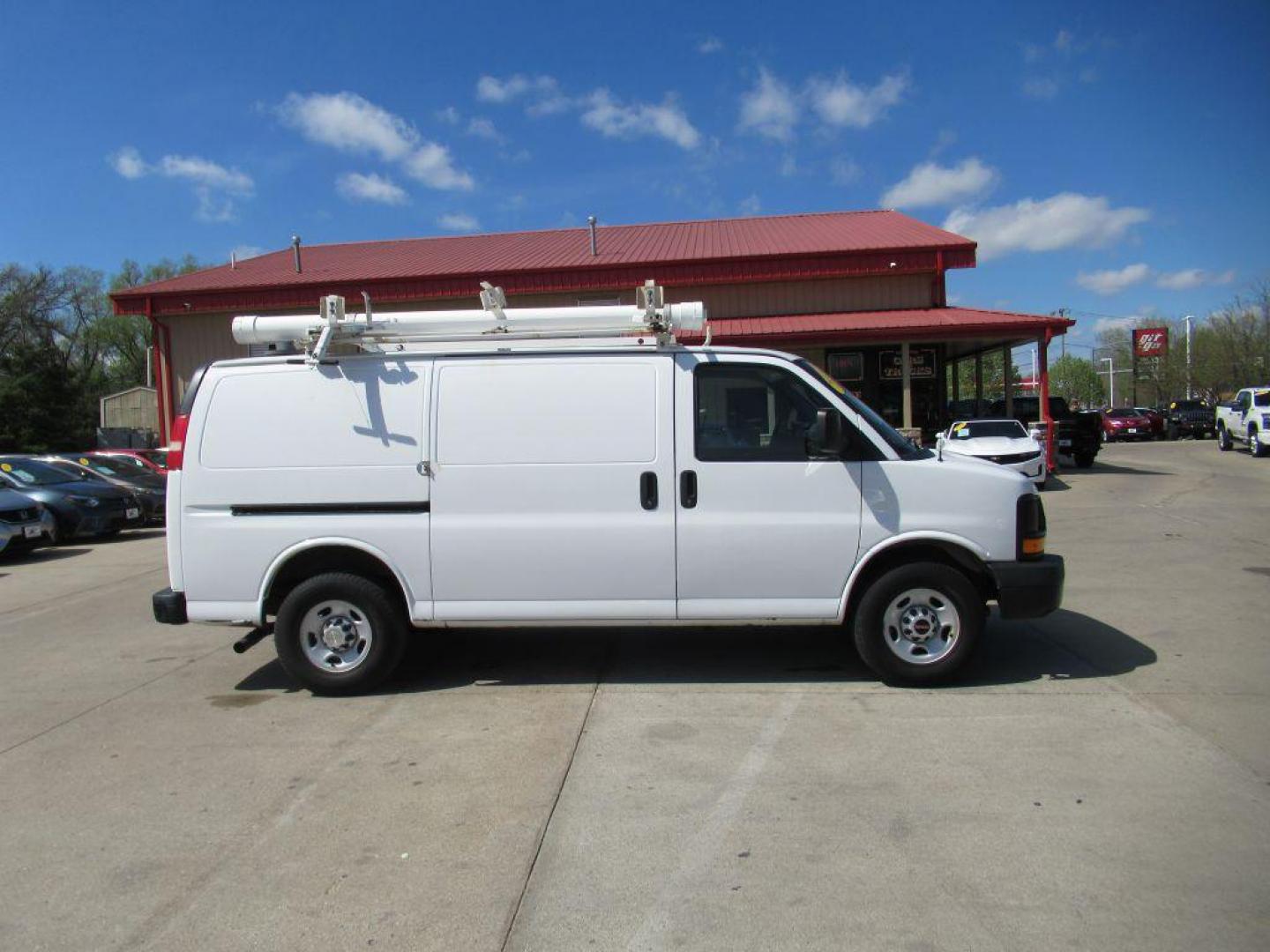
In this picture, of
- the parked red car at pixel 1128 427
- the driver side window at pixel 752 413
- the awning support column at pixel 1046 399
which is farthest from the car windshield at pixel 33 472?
the parked red car at pixel 1128 427

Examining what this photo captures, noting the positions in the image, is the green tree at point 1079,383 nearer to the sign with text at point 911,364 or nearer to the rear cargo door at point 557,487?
the sign with text at point 911,364

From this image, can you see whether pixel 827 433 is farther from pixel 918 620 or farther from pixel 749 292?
pixel 749 292

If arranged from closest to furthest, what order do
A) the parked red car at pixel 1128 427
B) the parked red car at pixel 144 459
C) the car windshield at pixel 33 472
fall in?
the car windshield at pixel 33 472, the parked red car at pixel 144 459, the parked red car at pixel 1128 427

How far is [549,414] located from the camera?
5.42 metres

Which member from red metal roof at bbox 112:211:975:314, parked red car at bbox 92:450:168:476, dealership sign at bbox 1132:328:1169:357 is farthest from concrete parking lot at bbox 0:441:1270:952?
dealership sign at bbox 1132:328:1169:357

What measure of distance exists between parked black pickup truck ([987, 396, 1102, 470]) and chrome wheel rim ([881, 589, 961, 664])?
62.4 feet

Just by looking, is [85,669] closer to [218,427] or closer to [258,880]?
[218,427]

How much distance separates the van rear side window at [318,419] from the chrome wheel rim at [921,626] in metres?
3.07

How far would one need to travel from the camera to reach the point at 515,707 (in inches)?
211

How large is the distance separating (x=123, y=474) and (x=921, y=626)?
Result: 17.4 m

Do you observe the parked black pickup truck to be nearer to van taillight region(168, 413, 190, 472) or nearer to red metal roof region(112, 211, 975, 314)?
red metal roof region(112, 211, 975, 314)

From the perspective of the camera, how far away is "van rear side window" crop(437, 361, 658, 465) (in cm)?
540

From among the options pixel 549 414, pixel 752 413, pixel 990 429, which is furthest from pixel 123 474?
pixel 990 429

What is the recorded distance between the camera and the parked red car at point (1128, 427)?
3931cm
